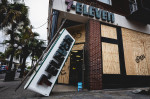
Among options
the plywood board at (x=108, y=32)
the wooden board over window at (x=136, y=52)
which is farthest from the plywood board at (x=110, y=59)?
the wooden board over window at (x=136, y=52)

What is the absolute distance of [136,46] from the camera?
689cm

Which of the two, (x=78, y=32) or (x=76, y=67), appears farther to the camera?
(x=78, y=32)

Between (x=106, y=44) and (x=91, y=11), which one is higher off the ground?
(x=91, y=11)

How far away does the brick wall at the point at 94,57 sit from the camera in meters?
5.00

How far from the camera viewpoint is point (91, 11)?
593 centimetres

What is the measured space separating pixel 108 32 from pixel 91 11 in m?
2.00

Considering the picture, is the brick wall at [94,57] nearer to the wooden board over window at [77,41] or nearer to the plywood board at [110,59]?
the plywood board at [110,59]

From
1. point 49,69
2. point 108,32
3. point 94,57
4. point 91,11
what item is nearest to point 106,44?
point 108,32

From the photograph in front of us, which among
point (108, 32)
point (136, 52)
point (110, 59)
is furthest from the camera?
point (136, 52)

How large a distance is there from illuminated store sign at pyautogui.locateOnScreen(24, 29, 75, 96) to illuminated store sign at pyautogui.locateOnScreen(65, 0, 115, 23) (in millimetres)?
2137

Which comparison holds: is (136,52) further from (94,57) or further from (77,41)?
(77,41)

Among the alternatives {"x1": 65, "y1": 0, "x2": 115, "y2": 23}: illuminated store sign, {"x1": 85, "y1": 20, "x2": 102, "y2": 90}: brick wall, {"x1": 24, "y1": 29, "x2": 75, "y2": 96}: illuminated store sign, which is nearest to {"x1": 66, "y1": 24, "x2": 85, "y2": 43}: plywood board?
{"x1": 85, "y1": 20, "x2": 102, "y2": 90}: brick wall

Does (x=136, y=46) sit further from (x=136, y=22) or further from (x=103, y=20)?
(x=103, y=20)

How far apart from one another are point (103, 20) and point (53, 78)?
5250mm
